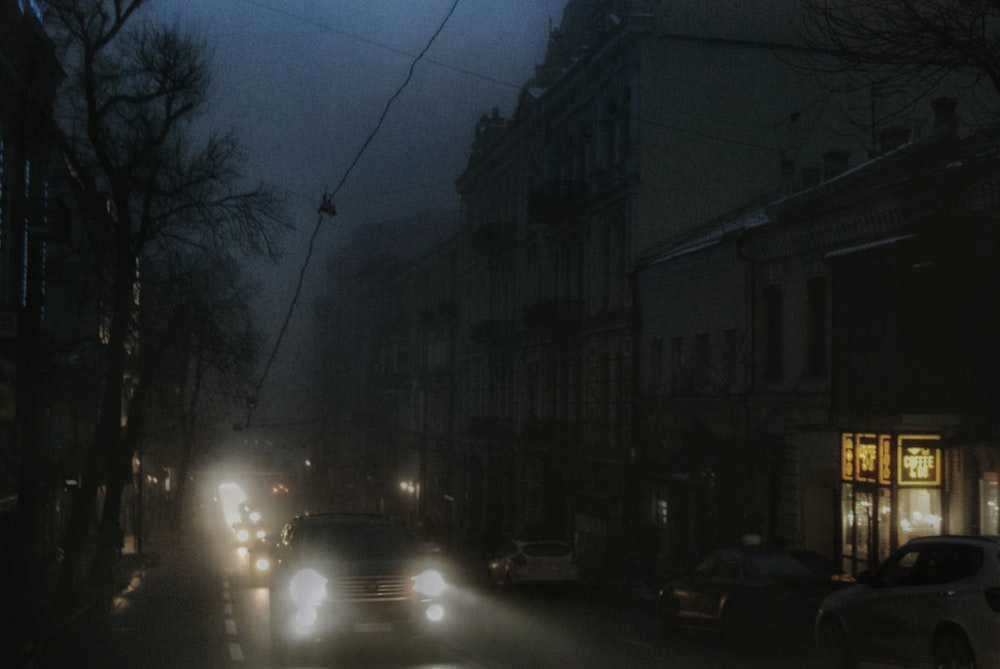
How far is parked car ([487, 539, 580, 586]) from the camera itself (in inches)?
1332

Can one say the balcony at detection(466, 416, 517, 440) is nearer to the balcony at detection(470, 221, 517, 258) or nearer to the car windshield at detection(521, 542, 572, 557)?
the balcony at detection(470, 221, 517, 258)

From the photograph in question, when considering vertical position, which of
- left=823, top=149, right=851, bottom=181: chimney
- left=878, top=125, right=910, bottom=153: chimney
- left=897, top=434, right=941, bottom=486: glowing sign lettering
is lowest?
left=897, top=434, right=941, bottom=486: glowing sign lettering

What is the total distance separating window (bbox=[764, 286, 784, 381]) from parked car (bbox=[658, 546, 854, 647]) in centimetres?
1187

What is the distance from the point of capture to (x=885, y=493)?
26891mm

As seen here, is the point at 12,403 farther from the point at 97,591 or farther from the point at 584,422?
the point at 584,422

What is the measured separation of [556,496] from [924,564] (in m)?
34.7

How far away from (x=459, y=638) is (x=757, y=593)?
4.74m

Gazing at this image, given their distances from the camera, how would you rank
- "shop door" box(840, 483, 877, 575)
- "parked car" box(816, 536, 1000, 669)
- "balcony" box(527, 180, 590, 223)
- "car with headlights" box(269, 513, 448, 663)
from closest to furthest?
"parked car" box(816, 536, 1000, 669), "car with headlights" box(269, 513, 448, 663), "shop door" box(840, 483, 877, 575), "balcony" box(527, 180, 590, 223)

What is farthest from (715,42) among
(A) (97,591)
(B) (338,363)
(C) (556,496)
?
(B) (338,363)

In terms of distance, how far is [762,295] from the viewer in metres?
32.3

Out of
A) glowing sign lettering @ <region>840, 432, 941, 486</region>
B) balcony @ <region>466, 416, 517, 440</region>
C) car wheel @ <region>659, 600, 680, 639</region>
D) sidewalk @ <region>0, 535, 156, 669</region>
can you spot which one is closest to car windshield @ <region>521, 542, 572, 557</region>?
glowing sign lettering @ <region>840, 432, 941, 486</region>

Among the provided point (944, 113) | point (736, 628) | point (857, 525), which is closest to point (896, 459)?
point (857, 525)

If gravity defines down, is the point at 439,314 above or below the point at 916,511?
above

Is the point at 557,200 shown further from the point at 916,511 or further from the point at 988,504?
the point at 988,504
